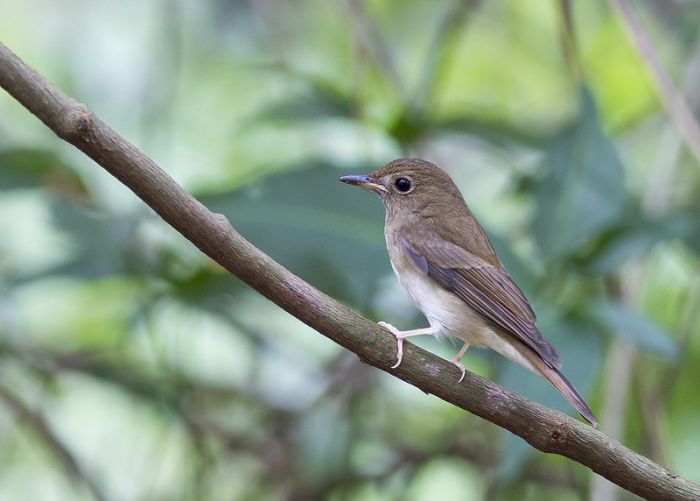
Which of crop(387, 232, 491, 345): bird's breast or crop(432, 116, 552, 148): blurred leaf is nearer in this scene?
crop(387, 232, 491, 345): bird's breast

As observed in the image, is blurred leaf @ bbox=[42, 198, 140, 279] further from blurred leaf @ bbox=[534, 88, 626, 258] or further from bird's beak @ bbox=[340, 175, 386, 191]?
blurred leaf @ bbox=[534, 88, 626, 258]

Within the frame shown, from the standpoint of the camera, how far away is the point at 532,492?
5484 mm

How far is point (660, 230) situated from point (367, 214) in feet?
3.84

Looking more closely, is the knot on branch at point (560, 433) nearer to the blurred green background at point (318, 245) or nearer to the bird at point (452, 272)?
the bird at point (452, 272)

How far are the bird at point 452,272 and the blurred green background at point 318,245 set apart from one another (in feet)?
0.58

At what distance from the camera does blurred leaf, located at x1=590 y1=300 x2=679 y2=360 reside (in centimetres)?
371

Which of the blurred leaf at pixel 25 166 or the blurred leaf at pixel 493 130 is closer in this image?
the blurred leaf at pixel 25 166

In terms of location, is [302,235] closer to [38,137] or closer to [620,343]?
[620,343]

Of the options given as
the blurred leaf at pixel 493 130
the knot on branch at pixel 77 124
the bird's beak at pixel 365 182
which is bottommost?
the knot on branch at pixel 77 124

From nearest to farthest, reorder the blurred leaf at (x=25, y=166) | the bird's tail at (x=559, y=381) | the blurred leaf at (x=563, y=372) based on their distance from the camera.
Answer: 1. the bird's tail at (x=559, y=381)
2. the blurred leaf at (x=563, y=372)
3. the blurred leaf at (x=25, y=166)

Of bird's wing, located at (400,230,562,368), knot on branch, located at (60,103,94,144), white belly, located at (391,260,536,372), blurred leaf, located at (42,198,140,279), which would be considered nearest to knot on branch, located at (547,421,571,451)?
bird's wing, located at (400,230,562,368)

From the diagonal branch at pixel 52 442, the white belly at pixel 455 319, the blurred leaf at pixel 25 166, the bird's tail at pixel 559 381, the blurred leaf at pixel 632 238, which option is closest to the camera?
the bird's tail at pixel 559 381

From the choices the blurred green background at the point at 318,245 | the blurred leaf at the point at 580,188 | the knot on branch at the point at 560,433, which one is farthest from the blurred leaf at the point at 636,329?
the knot on branch at the point at 560,433

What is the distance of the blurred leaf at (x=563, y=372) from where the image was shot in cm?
344
